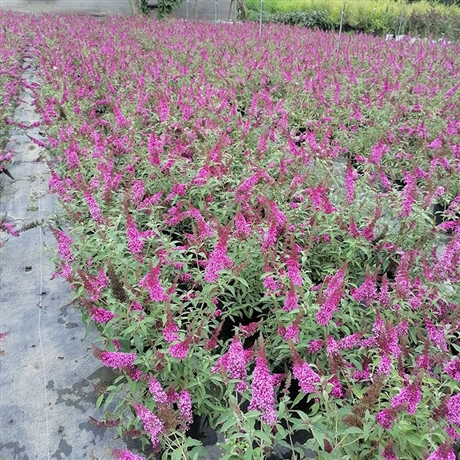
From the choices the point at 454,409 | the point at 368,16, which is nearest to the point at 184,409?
the point at 454,409

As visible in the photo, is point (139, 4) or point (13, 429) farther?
point (139, 4)

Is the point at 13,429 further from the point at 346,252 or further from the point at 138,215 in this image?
the point at 346,252

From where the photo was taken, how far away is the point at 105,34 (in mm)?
9617

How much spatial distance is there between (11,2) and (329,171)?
23476 mm

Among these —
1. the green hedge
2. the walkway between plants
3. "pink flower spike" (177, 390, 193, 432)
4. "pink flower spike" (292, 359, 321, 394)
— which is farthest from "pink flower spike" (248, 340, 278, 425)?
the green hedge

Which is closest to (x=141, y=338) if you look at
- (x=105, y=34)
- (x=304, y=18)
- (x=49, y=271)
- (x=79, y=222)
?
(x=79, y=222)

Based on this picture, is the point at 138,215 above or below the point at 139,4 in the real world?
below

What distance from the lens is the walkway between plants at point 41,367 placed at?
2.33m

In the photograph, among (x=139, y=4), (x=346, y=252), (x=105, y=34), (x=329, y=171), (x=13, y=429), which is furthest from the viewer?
(x=139, y=4)

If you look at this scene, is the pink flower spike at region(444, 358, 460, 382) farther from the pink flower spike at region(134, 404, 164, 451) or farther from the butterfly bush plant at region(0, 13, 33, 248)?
the butterfly bush plant at region(0, 13, 33, 248)

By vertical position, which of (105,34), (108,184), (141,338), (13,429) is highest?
(105,34)

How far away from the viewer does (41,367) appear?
109 inches

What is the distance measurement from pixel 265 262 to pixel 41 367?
1.56 meters

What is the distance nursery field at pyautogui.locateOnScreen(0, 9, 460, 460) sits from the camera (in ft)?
5.47
